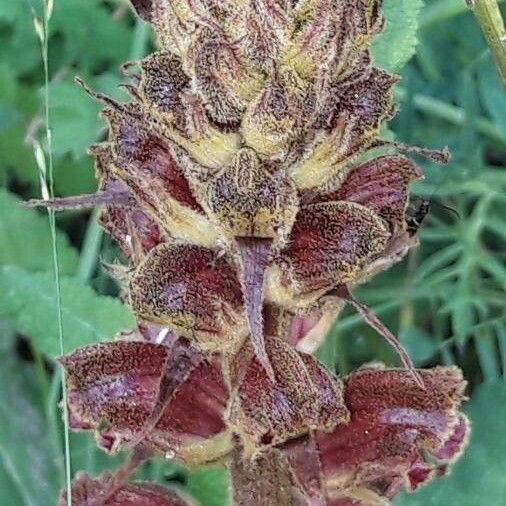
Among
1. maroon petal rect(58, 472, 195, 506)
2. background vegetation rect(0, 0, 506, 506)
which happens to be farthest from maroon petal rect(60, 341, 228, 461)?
background vegetation rect(0, 0, 506, 506)

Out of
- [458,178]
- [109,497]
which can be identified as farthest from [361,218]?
[458,178]

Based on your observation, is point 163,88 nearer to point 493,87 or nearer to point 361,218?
point 361,218

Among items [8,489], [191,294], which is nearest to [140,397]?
[191,294]

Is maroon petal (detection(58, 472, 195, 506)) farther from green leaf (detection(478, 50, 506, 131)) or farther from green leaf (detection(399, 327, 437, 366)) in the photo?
green leaf (detection(478, 50, 506, 131))

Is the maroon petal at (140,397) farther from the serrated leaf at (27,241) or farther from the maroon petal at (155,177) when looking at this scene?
the serrated leaf at (27,241)

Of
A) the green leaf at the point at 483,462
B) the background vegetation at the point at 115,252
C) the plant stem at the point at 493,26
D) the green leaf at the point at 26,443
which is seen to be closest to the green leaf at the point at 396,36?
the background vegetation at the point at 115,252

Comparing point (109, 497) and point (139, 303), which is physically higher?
point (139, 303)
